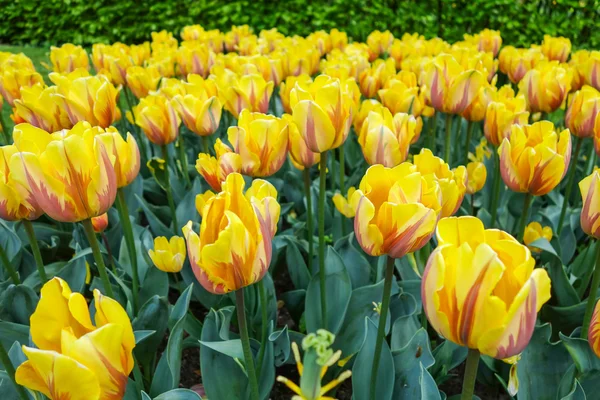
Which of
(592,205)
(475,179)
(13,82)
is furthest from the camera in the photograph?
(13,82)

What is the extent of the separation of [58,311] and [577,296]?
172cm

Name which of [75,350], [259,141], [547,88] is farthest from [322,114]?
[547,88]

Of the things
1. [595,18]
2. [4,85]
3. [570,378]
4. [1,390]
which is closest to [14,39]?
[4,85]

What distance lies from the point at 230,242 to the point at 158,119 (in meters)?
1.11

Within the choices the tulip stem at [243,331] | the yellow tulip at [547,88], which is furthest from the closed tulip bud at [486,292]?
the yellow tulip at [547,88]

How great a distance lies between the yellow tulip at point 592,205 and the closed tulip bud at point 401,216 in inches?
16.6

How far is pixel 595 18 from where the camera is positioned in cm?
551

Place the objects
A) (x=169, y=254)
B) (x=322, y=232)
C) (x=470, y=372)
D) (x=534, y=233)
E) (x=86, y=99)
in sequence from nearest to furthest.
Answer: (x=470, y=372) < (x=322, y=232) < (x=169, y=254) < (x=86, y=99) < (x=534, y=233)

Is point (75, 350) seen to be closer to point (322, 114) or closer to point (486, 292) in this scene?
point (486, 292)

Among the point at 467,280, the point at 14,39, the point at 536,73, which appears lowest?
the point at 14,39

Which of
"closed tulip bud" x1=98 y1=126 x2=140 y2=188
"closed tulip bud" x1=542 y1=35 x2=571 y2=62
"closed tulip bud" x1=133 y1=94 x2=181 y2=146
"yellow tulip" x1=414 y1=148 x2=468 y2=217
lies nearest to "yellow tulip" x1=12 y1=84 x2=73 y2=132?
"closed tulip bud" x1=133 y1=94 x2=181 y2=146

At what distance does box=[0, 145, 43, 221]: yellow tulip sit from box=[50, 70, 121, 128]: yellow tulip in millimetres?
567

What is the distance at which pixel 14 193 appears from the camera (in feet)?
4.50

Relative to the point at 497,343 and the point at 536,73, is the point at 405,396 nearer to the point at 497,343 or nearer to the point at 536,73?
the point at 497,343
